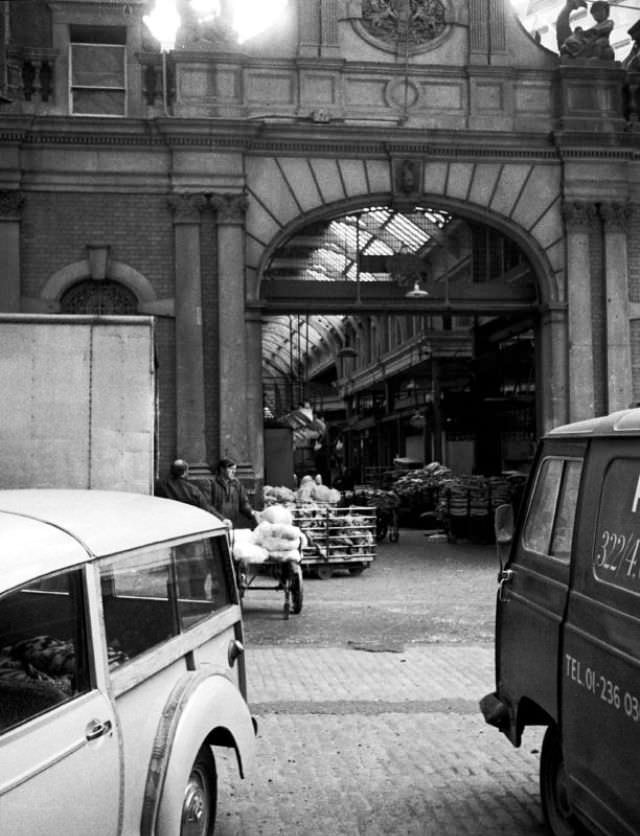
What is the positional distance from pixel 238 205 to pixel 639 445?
15954 mm

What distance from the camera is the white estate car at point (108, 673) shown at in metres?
3.17

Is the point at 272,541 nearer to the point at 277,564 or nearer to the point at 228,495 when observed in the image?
the point at 277,564

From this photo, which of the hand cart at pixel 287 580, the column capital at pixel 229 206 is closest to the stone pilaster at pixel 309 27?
the column capital at pixel 229 206

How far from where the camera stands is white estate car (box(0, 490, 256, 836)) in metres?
3.17

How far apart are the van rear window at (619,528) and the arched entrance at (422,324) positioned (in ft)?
51.6

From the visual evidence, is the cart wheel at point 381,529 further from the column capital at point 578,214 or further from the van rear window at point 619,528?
the van rear window at point 619,528

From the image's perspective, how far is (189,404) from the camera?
1895 centimetres

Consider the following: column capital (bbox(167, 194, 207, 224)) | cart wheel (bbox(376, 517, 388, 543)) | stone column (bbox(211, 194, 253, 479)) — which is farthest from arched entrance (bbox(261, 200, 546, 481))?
cart wheel (bbox(376, 517, 388, 543))

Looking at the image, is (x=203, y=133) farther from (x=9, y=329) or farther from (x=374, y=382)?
(x=374, y=382)

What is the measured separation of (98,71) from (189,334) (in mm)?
5236

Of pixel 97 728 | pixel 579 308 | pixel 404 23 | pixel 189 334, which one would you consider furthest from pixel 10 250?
pixel 97 728

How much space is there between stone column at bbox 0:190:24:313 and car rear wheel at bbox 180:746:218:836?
1547 cm

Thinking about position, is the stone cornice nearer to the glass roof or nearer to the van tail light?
the glass roof

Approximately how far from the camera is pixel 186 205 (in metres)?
19.3
